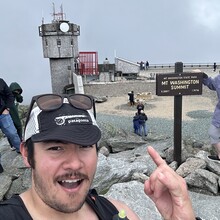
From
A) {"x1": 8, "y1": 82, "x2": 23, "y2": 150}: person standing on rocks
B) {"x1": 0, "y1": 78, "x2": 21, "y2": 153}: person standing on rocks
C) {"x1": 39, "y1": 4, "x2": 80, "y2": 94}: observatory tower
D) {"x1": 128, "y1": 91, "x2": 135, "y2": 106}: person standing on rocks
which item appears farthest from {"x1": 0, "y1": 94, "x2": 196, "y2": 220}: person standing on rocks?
{"x1": 39, "y1": 4, "x2": 80, "y2": 94}: observatory tower

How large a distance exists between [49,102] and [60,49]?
1003 inches

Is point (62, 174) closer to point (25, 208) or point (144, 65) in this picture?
point (25, 208)

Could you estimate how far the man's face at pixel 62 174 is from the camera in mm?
1515

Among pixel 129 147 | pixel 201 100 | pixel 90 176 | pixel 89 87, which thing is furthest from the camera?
pixel 89 87

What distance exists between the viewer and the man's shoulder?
1510 mm

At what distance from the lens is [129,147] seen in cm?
825

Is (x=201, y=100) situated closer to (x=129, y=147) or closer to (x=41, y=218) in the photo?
(x=129, y=147)

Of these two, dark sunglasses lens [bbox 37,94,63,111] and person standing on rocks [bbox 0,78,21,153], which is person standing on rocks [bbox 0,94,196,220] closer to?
dark sunglasses lens [bbox 37,94,63,111]

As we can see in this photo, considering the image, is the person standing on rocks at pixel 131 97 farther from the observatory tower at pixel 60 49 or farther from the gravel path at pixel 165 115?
the observatory tower at pixel 60 49

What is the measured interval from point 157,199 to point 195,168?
4.17 metres

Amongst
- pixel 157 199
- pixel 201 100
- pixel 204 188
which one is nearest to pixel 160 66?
pixel 201 100

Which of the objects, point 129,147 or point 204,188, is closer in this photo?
point 204,188

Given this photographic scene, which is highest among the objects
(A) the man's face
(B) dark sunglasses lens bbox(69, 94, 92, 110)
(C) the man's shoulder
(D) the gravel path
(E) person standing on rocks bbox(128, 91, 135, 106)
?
(B) dark sunglasses lens bbox(69, 94, 92, 110)

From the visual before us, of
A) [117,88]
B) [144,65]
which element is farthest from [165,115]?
[144,65]
